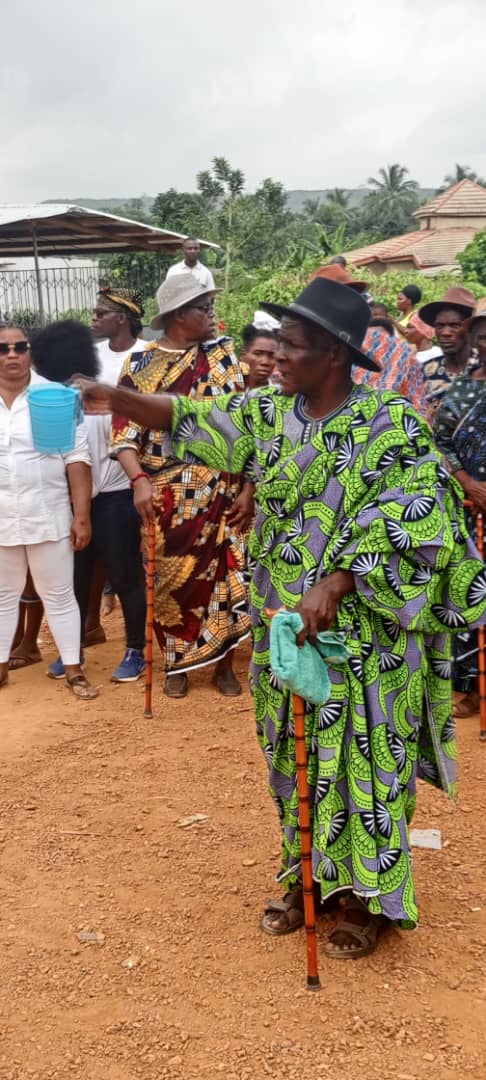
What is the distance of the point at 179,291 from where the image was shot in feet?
18.6

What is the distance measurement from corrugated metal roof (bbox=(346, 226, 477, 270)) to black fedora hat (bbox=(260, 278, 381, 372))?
3639 cm

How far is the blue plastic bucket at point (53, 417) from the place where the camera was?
4957 mm

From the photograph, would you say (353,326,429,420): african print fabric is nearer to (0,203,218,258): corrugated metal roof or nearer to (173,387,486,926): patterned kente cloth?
(173,387,486,926): patterned kente cloth

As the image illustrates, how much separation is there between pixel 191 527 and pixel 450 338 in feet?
6.41

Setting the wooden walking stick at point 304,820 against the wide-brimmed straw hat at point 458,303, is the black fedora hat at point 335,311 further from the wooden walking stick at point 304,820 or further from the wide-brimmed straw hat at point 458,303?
the wide-brimmed straw hat at point 458,303

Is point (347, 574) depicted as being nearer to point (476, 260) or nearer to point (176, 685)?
point (176, 685)

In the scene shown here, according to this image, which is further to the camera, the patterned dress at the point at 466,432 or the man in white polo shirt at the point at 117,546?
the man in white polo shirt at the point at 117,546

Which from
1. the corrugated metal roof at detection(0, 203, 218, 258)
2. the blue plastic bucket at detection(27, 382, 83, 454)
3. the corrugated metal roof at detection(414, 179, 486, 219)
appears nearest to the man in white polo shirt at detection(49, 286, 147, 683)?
the blue plastic bucket at detection(27, 382, 83, 454)

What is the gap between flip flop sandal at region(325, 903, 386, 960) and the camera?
11.0 feet

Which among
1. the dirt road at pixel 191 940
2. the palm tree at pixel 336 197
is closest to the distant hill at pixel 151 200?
the palm tree at pixel 336 197

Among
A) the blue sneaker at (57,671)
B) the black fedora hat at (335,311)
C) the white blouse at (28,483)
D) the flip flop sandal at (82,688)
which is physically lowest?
the blue sneaker at (57,671)

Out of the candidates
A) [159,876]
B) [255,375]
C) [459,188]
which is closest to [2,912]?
[159,876]

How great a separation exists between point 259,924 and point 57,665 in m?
3.25

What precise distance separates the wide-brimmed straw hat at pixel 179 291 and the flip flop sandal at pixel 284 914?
3267 mm
